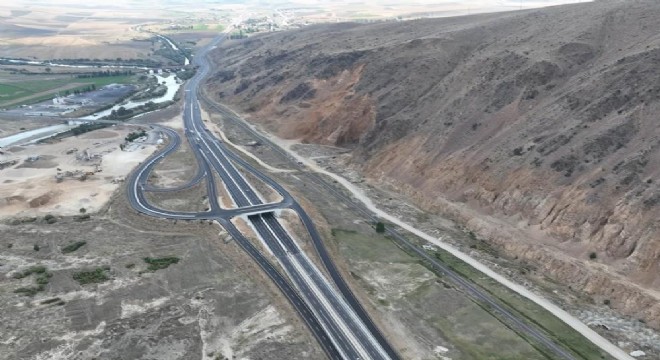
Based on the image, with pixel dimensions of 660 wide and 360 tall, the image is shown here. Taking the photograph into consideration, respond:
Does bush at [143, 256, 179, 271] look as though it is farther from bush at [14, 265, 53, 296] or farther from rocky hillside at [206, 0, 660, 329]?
rocky hillside at [206, 0, 660, 329]

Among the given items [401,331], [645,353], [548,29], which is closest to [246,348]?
[401,331]

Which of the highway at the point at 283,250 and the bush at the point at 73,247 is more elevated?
the highway at the point at 283,250

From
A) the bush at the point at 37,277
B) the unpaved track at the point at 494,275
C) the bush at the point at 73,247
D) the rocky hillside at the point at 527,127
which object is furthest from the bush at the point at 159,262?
the rocky hillside at the point at 527,127

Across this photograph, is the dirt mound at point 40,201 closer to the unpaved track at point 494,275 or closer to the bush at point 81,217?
the bush at point 81,217

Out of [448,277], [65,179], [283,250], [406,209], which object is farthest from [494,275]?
[65,179]

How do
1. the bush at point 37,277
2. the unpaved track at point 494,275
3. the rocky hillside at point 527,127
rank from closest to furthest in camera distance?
1. the unpaved track at point 494,275
2. the bush at point 37,277
3. the rocky hillside at point 527,127

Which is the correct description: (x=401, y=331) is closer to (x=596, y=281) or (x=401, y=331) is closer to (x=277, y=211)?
(x=596, y=281)
